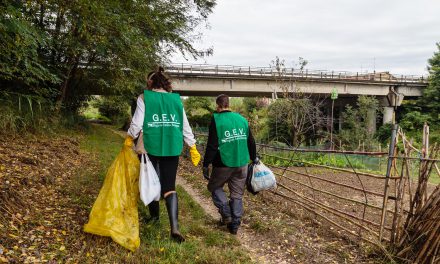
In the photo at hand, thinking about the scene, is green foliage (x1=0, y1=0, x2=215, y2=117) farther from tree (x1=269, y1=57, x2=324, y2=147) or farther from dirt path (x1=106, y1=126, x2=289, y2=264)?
tree (x1=269, y1=57, x2=324, y2=147)

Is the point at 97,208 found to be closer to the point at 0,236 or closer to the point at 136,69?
the point at 0,236

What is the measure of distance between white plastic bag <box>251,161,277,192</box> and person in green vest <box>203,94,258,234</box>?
215 mm

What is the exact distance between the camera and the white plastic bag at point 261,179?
4.40m

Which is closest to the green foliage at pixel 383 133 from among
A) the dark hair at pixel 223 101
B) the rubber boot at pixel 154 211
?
the dark hair at pixel 223 101

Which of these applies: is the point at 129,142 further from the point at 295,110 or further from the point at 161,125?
the point at 295,110

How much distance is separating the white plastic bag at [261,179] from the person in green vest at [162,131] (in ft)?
4.24

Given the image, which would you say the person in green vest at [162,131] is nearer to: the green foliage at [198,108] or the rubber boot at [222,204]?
the rubber boot at [222,204]

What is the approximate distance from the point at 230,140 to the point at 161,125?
0.96 meters

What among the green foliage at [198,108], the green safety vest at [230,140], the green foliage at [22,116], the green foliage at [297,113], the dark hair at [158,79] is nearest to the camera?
the dark hair at [158,79]

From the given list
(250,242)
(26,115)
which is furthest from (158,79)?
(26,115)

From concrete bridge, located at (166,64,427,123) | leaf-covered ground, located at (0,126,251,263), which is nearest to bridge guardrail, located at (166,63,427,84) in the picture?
concrete bridge, located at (166,64,427,123)

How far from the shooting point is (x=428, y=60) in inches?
1196

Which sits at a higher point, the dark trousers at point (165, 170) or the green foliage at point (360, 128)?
the dark trousers at point (165, 170)

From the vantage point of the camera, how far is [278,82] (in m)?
22.7
